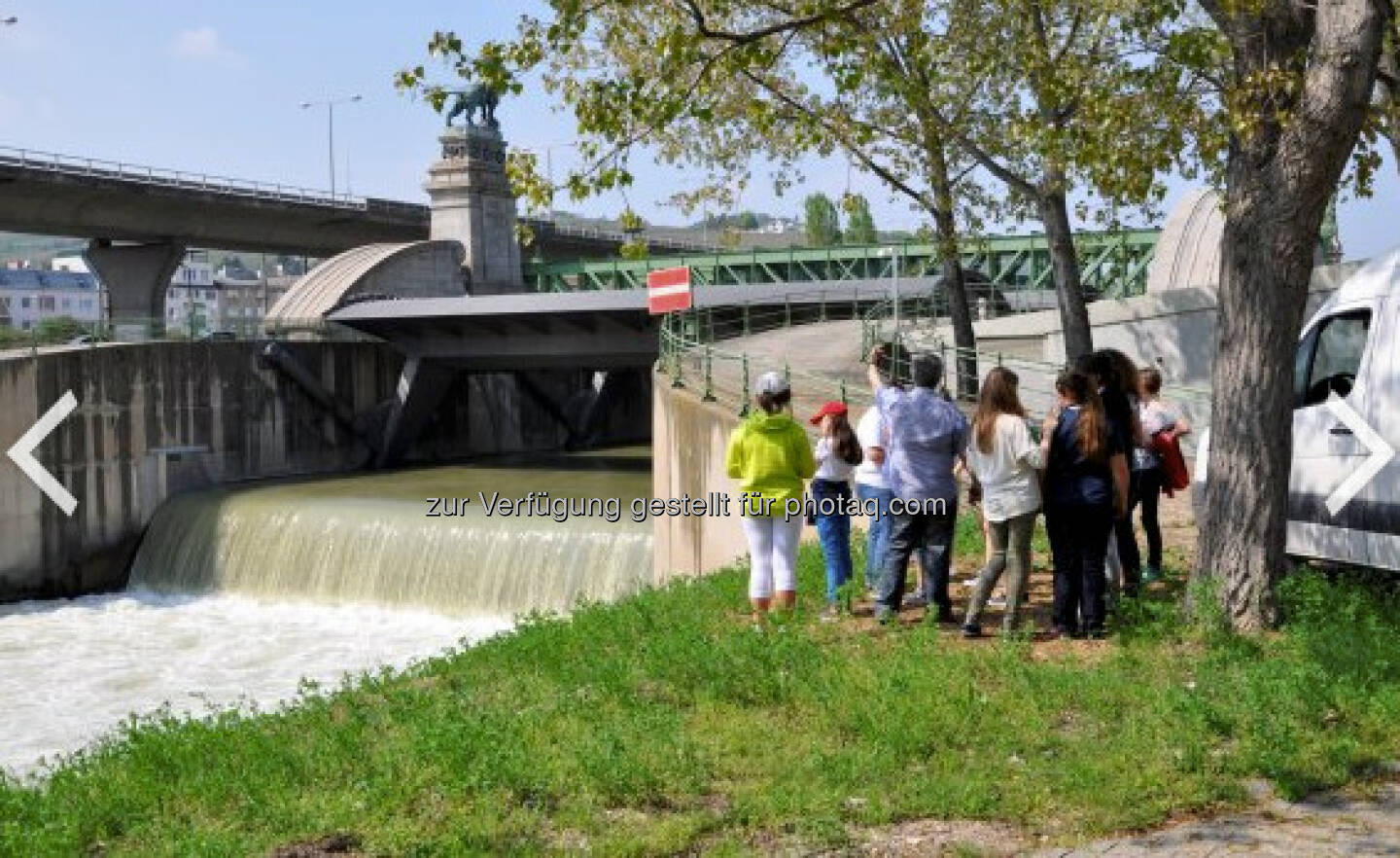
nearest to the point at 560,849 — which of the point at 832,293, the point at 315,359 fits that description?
the point at 832,293

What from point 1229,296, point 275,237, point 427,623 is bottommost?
point 427,623

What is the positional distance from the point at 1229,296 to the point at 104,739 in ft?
25.0

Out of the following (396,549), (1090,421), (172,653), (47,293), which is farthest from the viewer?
(47,293)

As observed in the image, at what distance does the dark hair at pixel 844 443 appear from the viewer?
9.81 metres

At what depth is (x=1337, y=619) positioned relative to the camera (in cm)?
798

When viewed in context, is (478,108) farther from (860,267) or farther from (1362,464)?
(1362,464)

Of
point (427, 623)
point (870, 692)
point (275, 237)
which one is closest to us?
point (870, 692)

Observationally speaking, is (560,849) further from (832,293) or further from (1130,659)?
(832,293)

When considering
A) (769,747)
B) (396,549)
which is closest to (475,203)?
(396,549)

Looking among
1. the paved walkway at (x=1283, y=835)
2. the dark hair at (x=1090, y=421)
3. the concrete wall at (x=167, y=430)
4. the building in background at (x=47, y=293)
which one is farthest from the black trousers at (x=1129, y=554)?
the building in background at (x=47, y=293)

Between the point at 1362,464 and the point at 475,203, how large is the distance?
41.4 m

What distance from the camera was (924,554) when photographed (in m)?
9.02

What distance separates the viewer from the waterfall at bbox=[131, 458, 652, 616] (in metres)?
21.8

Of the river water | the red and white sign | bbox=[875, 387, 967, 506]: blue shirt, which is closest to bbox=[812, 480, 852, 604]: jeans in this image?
bbox=[875, 387, 967, 506]: blue shirt
